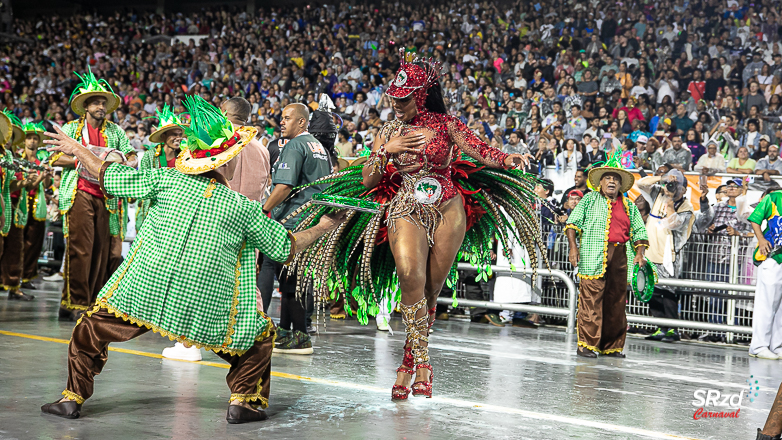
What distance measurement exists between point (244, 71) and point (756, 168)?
13921mm

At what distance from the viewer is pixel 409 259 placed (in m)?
4.94

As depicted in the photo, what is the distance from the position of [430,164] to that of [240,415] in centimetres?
190

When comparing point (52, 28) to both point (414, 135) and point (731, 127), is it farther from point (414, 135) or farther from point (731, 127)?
point (414, 135)

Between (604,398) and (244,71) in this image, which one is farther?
(244,71)

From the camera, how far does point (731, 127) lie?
1404cm

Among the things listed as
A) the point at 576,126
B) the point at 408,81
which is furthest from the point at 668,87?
the point at 408,81

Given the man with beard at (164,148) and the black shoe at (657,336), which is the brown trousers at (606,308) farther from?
the man with beard at (164,148)

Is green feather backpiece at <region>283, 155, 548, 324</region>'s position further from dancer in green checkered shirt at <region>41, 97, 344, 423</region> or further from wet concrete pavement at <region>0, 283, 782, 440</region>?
dancer in green checkered shirt at <region>41, 97, 344, 423</region>

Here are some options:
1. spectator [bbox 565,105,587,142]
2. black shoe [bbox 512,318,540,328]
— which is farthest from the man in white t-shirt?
black shoe [bbox 512,318,540,328]

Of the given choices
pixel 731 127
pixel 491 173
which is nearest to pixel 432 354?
pixel 491 173

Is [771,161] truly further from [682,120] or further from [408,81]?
[408,81]

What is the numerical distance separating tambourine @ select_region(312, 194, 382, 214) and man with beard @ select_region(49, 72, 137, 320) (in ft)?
12.5

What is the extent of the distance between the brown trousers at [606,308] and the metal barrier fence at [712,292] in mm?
1203

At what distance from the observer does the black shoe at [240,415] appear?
4133 millimetres
